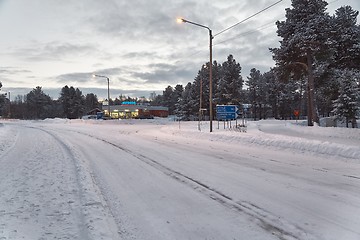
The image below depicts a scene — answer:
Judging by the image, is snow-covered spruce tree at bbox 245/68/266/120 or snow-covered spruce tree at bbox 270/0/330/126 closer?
snow-covered spruce tree at bbox 270/0/330/126

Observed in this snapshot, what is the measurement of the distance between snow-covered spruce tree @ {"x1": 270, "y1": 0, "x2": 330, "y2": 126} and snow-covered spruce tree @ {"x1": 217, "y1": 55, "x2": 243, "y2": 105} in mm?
29728

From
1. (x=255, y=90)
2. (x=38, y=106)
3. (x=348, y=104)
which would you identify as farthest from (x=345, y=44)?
(x=38, y=106)

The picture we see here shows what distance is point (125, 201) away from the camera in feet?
22.1

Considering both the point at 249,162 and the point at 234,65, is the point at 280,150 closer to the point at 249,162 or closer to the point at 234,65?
the point at 249,162

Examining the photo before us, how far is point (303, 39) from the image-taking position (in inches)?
1190

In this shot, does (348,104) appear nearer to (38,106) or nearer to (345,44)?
(345,44)

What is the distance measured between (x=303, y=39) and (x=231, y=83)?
116 ft

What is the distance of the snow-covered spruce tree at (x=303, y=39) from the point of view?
3059 cm

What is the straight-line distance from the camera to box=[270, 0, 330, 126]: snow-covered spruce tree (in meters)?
30.6

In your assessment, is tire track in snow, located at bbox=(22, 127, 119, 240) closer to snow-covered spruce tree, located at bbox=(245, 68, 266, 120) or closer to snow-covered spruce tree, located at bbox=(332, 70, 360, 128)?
snow-covered spruce tree, located at bbox=(332, 70, 360, 128)

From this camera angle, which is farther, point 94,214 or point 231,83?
point 231,83

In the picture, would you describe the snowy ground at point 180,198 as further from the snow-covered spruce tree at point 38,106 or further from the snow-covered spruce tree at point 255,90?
the snow-covered spruce tree at point 38,106

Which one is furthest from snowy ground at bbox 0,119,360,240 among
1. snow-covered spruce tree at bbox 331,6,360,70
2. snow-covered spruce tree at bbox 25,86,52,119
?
snow-covered spruce tree at bbox 25,86,52,119

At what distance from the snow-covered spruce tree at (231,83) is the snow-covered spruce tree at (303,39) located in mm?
29728
